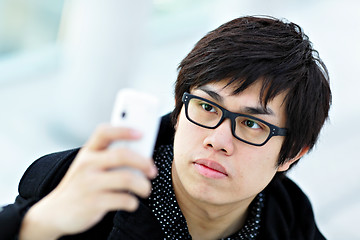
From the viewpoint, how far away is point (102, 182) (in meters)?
1.17

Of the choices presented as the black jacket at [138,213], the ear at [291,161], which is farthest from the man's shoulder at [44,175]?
the ear at [291,161]

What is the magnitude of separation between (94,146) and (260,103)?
0.81 metres

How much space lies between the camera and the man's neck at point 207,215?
199cm

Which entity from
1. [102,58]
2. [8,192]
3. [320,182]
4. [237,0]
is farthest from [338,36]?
[8,192]

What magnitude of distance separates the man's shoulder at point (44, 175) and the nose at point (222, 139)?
0.45 meters

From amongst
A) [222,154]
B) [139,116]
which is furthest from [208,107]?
[139,116]

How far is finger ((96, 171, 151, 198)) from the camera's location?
117 centimetres

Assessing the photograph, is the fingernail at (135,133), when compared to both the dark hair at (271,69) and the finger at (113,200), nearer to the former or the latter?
the finger at (113,200)

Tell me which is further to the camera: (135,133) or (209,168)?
(209,168)

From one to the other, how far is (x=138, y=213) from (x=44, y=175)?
1.08 feet

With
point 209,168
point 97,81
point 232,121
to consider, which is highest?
point 97,81

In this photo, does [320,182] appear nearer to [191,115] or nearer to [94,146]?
[191,115]

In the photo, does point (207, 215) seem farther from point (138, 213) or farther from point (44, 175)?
point (44, 175)

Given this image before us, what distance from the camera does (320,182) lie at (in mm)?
4137
